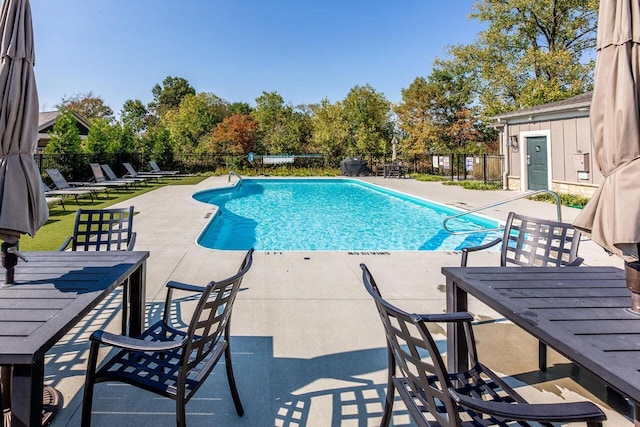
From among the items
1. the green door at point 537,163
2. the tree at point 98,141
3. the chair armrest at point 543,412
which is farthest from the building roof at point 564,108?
the tree at point 98,141

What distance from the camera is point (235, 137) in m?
23.5

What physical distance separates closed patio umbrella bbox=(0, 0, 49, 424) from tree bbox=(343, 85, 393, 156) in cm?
2081

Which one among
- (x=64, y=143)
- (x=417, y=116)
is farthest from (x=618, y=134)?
(x=417, y=116)

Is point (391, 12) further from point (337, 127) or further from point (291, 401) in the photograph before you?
point (291, 401)

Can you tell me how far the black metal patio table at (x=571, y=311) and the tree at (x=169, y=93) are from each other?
155ft

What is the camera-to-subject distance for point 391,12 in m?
17.8

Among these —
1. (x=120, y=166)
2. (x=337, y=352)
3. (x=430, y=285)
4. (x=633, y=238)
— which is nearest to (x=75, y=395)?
(x=337, y=352)

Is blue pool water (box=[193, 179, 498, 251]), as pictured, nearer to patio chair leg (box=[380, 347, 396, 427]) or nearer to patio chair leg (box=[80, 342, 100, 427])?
patio chair leg (box=[80, 342, 100, 427])

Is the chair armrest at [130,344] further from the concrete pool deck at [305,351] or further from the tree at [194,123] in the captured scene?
the tree at [194,123]

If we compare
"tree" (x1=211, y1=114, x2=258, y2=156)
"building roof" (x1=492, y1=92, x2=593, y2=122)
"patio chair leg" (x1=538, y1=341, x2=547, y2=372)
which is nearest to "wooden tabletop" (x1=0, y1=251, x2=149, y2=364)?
"patio chair leg" (x1=538, y1=341, x2=547, y2=372)

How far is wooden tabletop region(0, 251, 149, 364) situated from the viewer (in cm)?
124

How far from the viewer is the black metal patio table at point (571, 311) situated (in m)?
1.12

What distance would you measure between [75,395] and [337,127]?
22.0 meters

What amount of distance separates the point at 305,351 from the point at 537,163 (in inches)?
459
